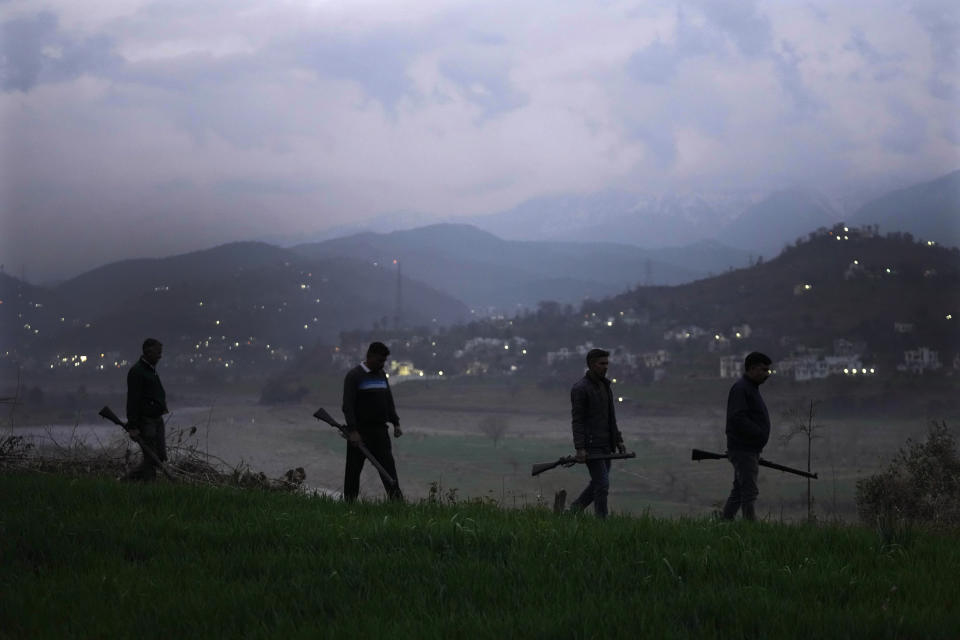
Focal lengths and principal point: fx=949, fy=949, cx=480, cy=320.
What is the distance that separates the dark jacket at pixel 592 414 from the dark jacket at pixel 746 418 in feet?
3.98

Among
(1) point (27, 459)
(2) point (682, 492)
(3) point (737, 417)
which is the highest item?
(3) point (737, 417)

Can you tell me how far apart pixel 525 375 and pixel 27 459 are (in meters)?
125

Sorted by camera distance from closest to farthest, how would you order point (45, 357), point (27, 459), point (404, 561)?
1. point (404, 561)
2. point (27, 459)
3. point (45, 357)

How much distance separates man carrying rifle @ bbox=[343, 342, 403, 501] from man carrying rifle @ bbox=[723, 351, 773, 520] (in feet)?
12.1

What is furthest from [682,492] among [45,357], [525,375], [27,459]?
[45,357]

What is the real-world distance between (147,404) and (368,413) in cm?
283

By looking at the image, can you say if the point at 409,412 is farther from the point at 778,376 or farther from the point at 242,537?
the point at 242,537

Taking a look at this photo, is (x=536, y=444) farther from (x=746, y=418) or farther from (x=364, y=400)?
(x=746, y=418)

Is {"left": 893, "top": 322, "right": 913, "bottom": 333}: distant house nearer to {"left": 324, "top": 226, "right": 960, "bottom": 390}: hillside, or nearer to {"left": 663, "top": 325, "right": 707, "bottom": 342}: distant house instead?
{"left": 324, "top": 226, "right": 960, "bottom": 390}: hillside

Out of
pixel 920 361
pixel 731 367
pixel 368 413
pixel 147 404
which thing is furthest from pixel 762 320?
pixel 147 404

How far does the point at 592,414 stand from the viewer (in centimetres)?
1005

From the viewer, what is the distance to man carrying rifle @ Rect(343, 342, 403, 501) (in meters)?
10.8

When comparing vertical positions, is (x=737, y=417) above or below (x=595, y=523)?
above

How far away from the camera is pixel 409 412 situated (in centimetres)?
11794
